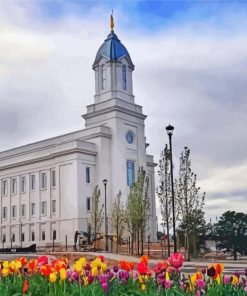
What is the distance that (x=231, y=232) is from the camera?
195 ft

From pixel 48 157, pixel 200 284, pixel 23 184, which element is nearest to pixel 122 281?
pixel 200 284

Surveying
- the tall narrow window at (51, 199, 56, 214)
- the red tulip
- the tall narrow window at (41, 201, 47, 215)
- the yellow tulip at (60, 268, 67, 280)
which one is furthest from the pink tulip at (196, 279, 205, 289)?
the tall narrow window at (41, 201, 47, 215)

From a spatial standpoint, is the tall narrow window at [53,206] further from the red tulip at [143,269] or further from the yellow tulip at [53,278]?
the red tulip at [143,269]

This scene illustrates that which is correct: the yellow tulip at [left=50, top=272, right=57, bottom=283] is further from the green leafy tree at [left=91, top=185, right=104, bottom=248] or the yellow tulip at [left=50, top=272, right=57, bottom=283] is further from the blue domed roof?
the blue domed roof

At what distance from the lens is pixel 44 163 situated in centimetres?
6538

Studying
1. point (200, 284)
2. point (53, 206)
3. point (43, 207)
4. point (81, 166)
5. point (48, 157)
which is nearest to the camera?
point (200, 284)

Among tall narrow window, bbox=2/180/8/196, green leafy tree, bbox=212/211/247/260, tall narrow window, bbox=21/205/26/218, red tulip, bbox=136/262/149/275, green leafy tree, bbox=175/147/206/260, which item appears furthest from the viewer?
tall narrow window, bbox=2/180/8/196

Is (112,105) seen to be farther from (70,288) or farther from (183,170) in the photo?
(70,288)

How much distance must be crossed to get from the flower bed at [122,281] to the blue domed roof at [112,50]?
62.2 metres

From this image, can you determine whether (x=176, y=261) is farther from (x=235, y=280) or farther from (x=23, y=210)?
(x=23, y=210)

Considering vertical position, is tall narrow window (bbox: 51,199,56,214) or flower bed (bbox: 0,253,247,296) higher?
tall narrow window (bbox: 51,199,56,214)

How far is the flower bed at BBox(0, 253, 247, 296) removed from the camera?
5480 millimetres

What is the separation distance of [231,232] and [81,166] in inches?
738

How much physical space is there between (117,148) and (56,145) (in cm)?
747
